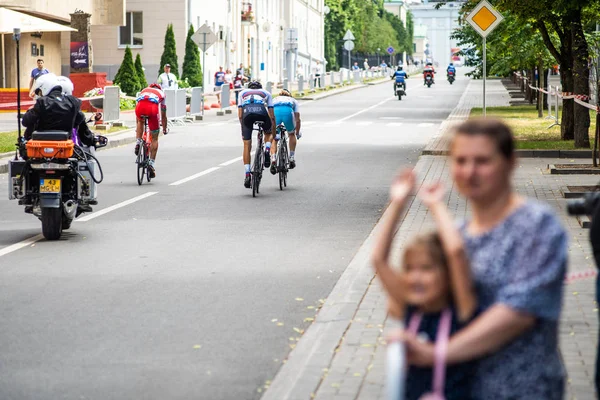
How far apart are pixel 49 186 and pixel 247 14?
64671 millimetres

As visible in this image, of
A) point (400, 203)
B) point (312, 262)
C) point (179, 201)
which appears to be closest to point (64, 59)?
point (179, 201)

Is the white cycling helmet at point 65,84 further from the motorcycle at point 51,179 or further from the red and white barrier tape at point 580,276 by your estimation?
the red and white barrier tape at point 580,276

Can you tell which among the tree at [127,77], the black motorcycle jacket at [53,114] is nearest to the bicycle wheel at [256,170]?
the black motorcycle jacket at [53,114]

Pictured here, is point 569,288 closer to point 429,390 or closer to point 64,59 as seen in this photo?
point 429,390

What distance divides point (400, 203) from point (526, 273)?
392 mm

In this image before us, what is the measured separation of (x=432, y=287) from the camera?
10.7 ft

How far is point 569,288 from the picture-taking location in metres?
8.95

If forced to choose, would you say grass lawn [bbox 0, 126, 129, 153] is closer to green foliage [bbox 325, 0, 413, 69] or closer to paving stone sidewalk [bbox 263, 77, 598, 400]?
paving stone sidewalk [bbox 263, 77, 598, 400]

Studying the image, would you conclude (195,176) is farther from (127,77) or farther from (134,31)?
(134,31)

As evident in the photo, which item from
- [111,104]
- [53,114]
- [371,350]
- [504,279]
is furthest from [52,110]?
[111,104]

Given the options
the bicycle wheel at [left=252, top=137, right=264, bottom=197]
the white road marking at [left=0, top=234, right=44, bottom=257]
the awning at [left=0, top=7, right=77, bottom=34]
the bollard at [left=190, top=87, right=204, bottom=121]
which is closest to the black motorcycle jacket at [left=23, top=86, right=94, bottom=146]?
the white road marking at [left=0, top=234, right=44, bottom=257]

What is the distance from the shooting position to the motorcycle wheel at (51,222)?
12.2m

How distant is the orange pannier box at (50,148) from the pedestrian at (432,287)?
30.2ft

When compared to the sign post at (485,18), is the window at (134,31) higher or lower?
higher
